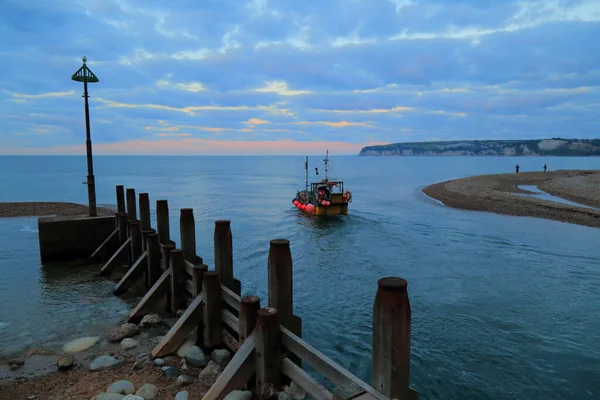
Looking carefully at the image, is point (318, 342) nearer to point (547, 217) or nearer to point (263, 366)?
point (263, 366)

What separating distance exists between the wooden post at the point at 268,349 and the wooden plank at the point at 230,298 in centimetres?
136

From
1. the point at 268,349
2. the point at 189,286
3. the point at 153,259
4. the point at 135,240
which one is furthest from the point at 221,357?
the point at 135,240

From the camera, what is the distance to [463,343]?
403 inches

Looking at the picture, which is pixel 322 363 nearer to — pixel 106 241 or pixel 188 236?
pixel 188 236

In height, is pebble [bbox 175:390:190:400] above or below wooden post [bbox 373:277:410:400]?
below

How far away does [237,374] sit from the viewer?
5805 mm

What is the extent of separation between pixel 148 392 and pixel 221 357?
1391mm

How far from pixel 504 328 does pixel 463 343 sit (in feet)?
5.72

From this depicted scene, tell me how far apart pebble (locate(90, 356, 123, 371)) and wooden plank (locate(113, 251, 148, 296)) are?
4.17 meters

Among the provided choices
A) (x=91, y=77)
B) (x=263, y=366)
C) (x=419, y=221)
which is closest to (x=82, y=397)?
(x=263, y=366)

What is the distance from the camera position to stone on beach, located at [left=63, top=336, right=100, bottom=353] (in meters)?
8.14

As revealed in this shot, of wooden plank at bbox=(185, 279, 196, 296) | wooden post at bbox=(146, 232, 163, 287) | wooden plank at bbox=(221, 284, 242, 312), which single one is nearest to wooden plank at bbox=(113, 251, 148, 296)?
wooden post at bbox=(146, 232, 163, 287)

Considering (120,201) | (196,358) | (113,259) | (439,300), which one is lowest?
(439,300)

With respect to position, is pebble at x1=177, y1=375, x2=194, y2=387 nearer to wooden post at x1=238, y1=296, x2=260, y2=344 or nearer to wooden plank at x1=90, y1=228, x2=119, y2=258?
wooden post at x1=238, y1=296, x2=260, y2=344
